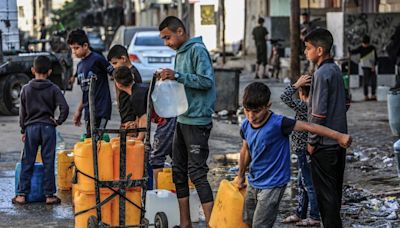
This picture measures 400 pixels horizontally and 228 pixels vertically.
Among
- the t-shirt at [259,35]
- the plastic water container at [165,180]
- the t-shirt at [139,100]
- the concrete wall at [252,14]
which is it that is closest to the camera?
the t-shirt at [139,100]

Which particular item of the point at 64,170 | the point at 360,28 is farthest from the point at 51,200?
the point at 360,28

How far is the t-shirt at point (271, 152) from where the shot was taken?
22.9 feet

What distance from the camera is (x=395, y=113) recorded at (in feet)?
46.9

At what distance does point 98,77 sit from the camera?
1018cm

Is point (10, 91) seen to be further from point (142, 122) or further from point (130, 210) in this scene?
point (130, 210)

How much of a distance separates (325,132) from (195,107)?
1.37 meters

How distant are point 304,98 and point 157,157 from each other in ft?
5.18

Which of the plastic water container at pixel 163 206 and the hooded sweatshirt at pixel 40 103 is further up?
the hooded sweatshirt at pixel 40 103

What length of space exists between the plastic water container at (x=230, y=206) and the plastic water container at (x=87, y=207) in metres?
0.91

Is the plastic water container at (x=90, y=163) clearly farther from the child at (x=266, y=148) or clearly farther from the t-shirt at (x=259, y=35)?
the t-shirt at (x=259, y=35)

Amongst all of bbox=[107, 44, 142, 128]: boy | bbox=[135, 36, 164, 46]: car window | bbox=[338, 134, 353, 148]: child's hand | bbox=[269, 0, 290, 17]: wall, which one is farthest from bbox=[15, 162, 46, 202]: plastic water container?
bbox=[269, 0, 290, 17]: wall

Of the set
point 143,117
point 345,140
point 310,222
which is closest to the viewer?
point 345,140


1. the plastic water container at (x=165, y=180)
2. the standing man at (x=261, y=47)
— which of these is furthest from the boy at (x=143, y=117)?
the standing man at (x=261, y=47)

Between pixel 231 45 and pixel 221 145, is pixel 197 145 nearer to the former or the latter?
pixel 221 145
